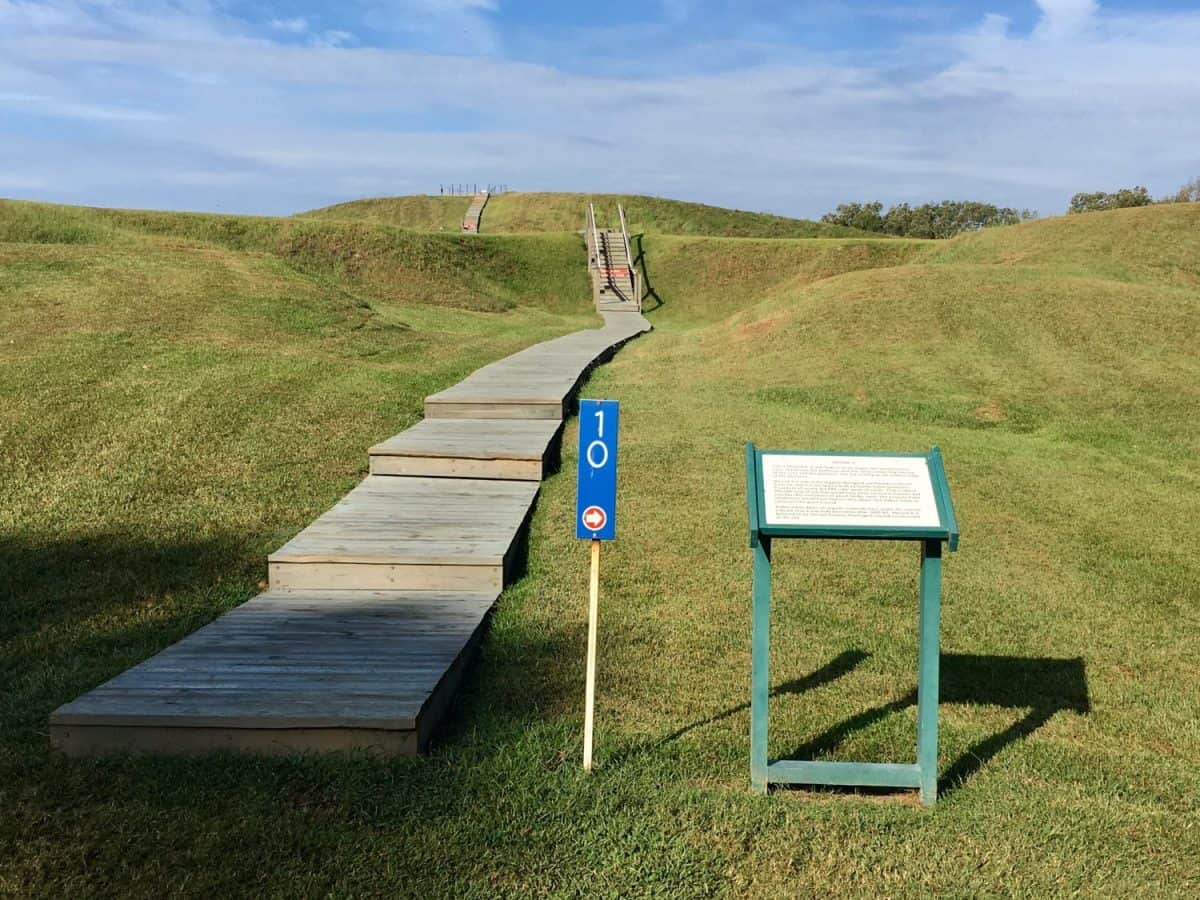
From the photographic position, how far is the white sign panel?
3191mm

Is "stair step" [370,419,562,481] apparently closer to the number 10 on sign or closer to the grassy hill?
the number 10 on sign

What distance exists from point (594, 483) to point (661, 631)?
171 cm

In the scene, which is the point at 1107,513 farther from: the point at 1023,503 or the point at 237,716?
the point at 237,716

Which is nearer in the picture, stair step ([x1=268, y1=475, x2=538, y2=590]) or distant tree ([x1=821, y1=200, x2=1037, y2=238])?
stair step ([x1=268, y1=475, x2=538, y2=590])

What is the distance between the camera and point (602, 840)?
117 inches

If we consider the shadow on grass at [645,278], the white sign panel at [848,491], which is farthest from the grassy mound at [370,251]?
the white sign panel at [848,491]

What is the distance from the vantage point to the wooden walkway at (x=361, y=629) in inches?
133

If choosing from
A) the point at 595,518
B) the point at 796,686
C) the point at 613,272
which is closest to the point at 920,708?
the point at 796,686

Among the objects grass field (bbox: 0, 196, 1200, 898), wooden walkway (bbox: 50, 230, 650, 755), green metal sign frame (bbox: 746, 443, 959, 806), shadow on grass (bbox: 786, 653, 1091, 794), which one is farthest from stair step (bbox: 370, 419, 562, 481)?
green metal sign frame (bbox: 746, 443, 959, 806)

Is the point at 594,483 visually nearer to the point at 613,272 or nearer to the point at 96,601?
the point at 96,601

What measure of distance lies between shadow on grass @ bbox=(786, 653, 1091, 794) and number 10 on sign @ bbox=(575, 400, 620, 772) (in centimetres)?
92

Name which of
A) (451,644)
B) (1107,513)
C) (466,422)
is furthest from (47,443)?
(1107,513)

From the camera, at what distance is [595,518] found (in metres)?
3.46

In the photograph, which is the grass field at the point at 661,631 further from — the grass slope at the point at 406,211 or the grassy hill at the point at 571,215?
the grass slope at the point at 406,211
